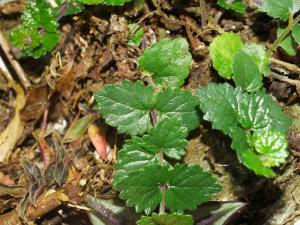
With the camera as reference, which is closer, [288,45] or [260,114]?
[260,114]

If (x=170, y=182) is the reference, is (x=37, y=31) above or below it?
above

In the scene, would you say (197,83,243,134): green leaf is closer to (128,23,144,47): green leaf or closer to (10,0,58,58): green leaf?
(128,23,144,47): green leaf

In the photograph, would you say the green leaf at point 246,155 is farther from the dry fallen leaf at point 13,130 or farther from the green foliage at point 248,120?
the dry fallen leaf at point 13,130

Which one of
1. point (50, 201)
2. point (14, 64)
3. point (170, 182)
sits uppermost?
point (14, 64)

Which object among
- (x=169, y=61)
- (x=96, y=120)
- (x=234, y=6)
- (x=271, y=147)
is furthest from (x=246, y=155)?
(x=96, y=120)

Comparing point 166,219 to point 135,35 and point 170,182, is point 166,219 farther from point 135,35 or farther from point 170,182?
point 135,35

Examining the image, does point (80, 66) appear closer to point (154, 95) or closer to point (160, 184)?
point (154, 95)

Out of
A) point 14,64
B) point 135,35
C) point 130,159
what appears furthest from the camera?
point 14,64

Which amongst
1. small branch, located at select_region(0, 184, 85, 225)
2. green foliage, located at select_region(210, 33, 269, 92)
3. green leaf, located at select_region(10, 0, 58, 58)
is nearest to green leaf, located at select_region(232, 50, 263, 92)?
green foliage, located at select_region(210, 33, 269, 92)

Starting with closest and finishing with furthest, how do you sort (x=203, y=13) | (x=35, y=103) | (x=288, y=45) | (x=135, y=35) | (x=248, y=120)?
(x=248, y=120) → (x=288, y=45) → (x=203, y=13) → (x=135, y=35) → (x=35, y=103)
